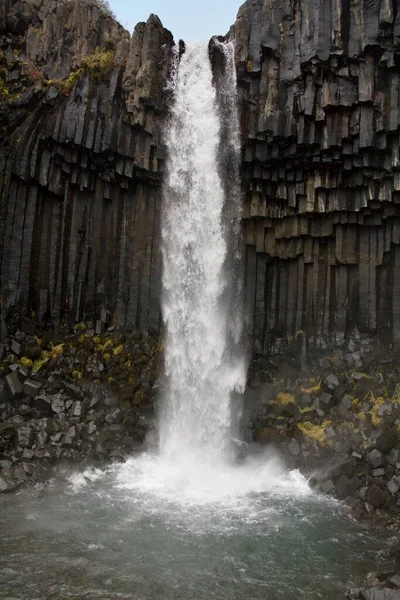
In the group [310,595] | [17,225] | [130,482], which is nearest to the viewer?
[310,595]

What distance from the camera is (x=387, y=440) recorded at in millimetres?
14062

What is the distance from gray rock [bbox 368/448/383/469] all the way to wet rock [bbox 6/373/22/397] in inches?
410

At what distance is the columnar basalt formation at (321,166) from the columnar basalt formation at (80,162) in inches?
140

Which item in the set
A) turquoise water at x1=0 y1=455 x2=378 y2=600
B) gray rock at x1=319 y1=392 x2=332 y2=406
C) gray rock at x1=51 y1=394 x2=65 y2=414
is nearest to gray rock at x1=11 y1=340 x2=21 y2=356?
gray rock at x1=51 y1=394 x2=65 y2=414

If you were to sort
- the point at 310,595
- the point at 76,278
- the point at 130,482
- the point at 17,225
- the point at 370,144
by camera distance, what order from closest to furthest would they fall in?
the point at 310,595, the point at 130,482, the point at 370,144, the point at 17,225, the point at 76,278

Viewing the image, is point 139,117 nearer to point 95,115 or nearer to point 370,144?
point 95,115

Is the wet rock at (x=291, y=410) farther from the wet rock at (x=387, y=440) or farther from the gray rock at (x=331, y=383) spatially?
the wet rock at (x=387, y=440)

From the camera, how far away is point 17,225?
17422mm

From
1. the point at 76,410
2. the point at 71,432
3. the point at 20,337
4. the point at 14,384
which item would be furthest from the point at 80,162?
the point at 71,432

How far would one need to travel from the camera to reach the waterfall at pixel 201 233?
18.2 meters

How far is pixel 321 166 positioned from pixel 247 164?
2.55 m

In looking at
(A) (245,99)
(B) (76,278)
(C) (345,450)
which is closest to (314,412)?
(C) (345,450)

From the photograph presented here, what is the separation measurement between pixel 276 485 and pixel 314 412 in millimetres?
2871

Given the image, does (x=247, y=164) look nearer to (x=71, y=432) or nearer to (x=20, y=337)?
(x=20, y=337)
